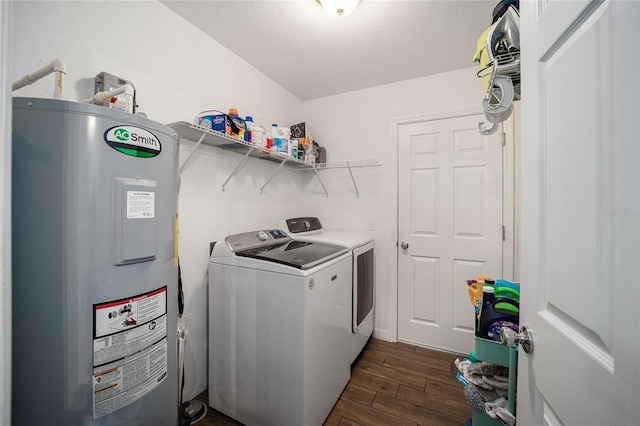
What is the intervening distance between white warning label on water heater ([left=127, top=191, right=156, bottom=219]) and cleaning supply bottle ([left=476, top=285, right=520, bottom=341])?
4.49 feet

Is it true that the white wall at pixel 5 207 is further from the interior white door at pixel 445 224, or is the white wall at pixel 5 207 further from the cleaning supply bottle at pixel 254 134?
the interior white door at pixel 445 224

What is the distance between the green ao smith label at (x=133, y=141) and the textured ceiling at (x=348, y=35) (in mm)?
1181

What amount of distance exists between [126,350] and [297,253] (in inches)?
36.0

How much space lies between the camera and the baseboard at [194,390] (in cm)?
161

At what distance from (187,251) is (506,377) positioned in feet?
6.07

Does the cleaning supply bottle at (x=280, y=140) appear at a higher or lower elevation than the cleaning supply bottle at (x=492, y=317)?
higher

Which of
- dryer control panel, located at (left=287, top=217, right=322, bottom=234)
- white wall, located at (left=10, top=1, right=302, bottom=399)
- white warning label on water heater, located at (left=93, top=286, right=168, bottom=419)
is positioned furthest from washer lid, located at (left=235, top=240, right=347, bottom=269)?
white warning label on water heater, located at (left=93, top=286, right=168, bottom=419)

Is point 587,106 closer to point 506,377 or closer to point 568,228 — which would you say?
point 568,228

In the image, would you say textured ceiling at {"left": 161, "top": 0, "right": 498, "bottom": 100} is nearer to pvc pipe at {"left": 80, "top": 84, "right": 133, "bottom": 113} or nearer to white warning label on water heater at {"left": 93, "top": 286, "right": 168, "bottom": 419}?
pvc pipe at {"left": 80, "top": 84, "right": 133, "bottom": 113}

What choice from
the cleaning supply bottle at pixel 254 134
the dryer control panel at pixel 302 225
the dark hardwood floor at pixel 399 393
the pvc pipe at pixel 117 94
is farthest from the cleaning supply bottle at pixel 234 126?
the dark hardwood floor at pixel 399 393

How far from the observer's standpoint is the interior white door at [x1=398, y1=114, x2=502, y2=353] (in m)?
2.12

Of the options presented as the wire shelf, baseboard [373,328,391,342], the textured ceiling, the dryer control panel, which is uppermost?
the textured ceiling

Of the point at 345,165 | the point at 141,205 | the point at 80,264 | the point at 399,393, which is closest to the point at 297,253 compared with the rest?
the point at 141,205

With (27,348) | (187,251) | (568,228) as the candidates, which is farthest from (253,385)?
(568,228)
